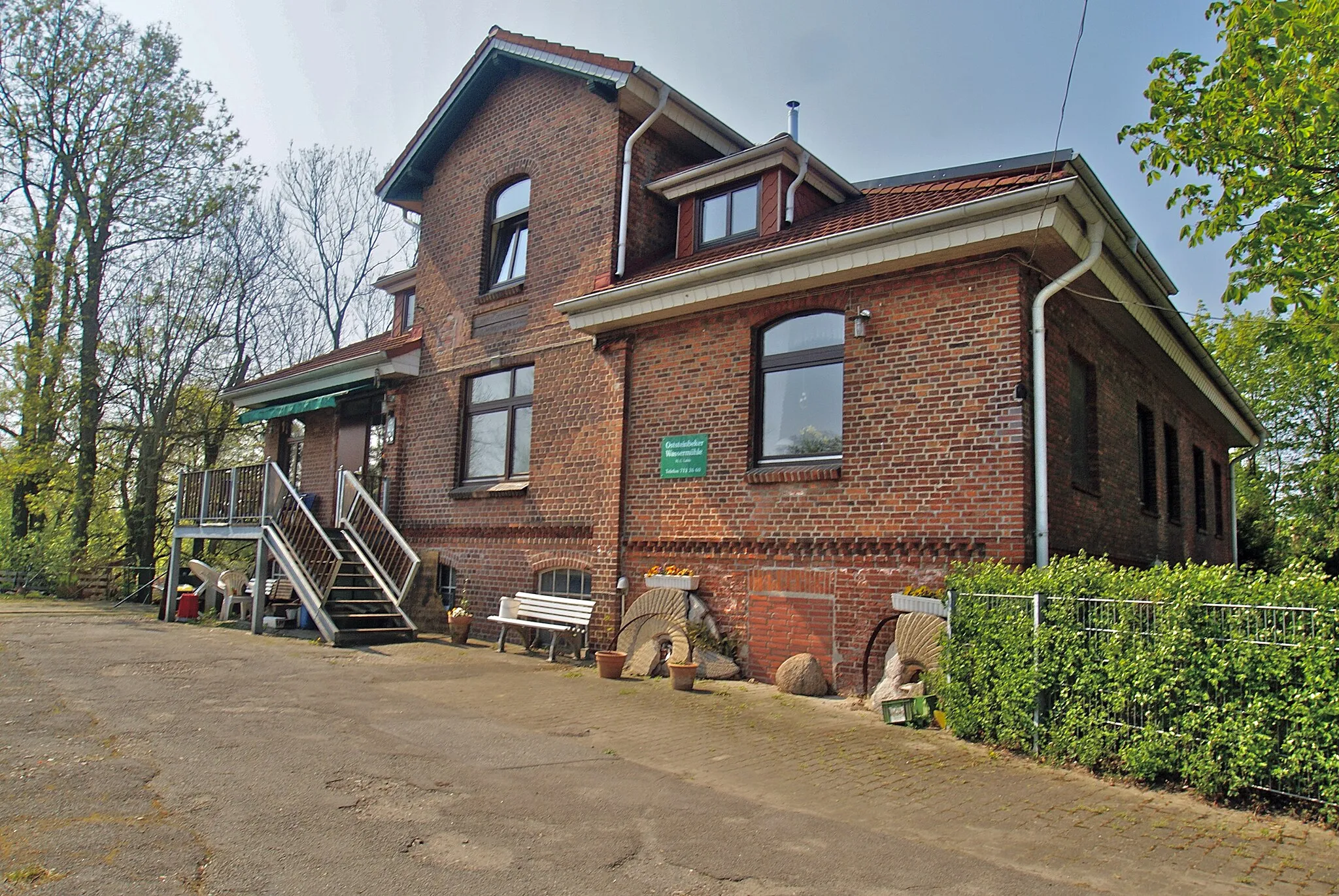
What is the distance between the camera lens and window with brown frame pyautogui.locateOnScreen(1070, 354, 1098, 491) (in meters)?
10.4

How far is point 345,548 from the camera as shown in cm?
1472

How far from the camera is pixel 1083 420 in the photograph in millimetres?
10844

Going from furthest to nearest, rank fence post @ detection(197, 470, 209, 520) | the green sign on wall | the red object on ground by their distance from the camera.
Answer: the red object on ground
fence post @ detection(197, 470, 209, 520)
the green sign on wall

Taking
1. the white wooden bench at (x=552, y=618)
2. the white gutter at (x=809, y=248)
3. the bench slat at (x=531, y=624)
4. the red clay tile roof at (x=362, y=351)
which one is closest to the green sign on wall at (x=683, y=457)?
the white gutter at (x=809, y=248)

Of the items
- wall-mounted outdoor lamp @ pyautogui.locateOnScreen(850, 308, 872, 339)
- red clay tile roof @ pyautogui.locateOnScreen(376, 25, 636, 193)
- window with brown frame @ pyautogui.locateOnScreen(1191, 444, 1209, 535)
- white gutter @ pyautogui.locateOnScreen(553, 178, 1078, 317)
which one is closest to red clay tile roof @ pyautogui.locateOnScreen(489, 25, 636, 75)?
red clay tile roof @ pyautogui.locateOnScreen(376, 25, 636, 193)

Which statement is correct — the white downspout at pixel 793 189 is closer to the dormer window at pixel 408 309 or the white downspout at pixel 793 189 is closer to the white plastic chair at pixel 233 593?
the white plastic chair at pixel 233 593

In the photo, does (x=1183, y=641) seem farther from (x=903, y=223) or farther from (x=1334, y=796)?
(x=903, y=223)

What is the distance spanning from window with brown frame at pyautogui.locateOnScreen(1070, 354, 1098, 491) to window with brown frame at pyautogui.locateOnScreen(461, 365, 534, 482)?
24.4 feet

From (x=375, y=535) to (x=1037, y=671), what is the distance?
10.9 meters

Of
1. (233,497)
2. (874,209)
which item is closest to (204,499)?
(233,497)

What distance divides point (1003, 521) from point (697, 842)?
4995 millimetres

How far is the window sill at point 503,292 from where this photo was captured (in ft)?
46.6

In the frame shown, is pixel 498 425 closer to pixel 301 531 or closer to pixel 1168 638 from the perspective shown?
pixel 301 531

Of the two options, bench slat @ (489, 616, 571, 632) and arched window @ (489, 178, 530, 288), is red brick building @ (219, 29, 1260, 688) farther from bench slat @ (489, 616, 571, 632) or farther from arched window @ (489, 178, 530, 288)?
bench slat @ (489, 616, 571, 632)
